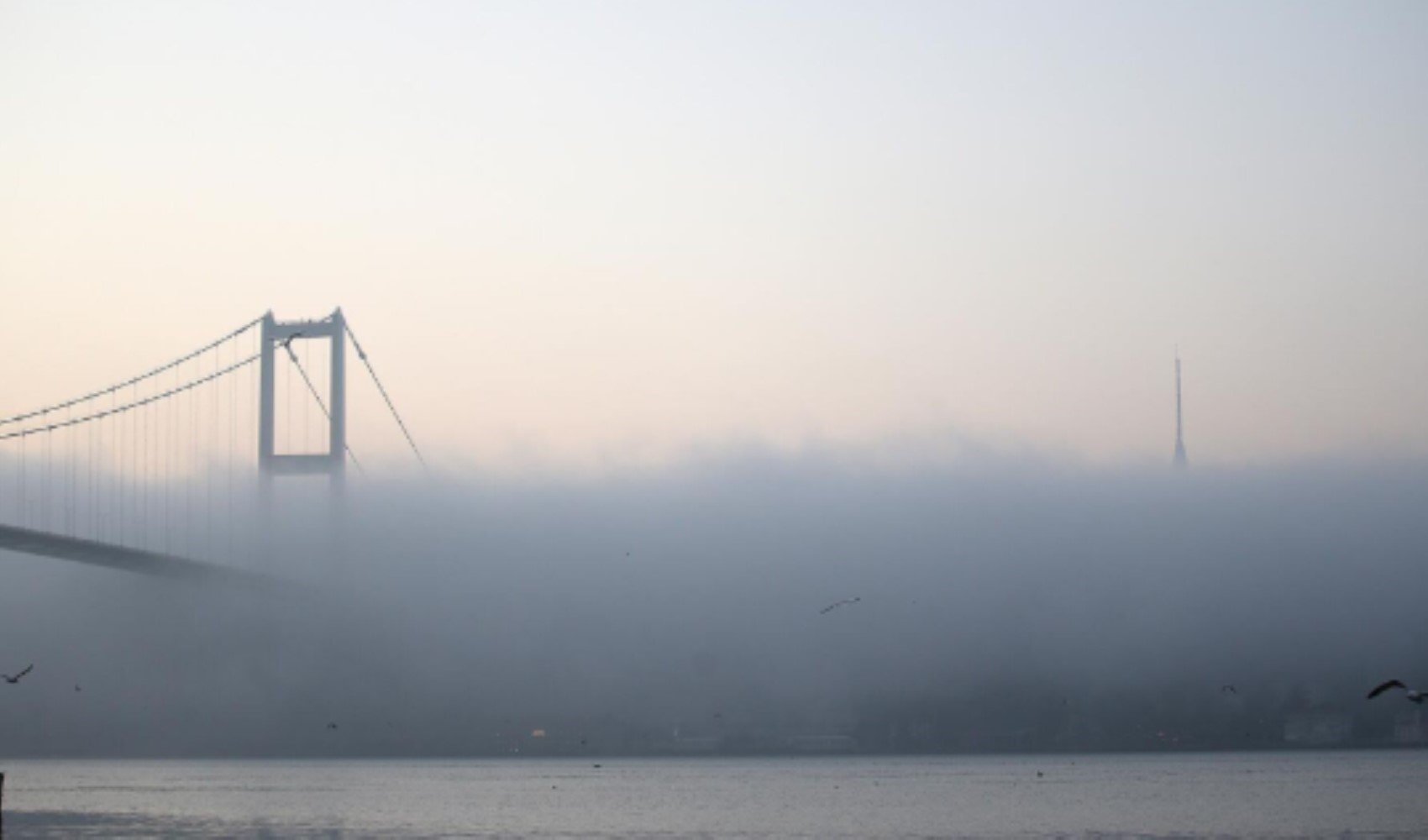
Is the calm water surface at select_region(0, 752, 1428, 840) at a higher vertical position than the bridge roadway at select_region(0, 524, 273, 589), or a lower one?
lower

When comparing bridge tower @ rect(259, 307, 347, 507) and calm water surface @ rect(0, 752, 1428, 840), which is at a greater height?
bridge tower @ rect(259, 307, 347, 507)

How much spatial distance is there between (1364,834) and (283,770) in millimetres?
95023

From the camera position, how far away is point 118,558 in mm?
69250

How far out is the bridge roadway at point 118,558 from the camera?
208 ft

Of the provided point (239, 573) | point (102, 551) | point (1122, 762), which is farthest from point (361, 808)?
point (1122, 762)

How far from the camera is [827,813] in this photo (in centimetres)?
7094

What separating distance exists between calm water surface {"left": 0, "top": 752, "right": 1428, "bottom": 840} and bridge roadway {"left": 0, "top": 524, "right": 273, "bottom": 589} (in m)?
9.15

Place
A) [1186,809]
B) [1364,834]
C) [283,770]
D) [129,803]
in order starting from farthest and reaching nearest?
[283,770], [129,803], [1186,809], [1364,834]

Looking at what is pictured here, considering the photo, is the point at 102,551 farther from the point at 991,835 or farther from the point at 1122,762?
the point at 1122,762

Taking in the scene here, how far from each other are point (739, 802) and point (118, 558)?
28.6 m

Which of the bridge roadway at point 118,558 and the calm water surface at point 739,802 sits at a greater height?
the bridge roadway at point 118,558

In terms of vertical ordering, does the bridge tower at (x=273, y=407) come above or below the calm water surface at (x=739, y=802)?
above

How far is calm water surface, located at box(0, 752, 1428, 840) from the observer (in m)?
60.7

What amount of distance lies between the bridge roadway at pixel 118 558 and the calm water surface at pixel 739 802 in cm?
915
